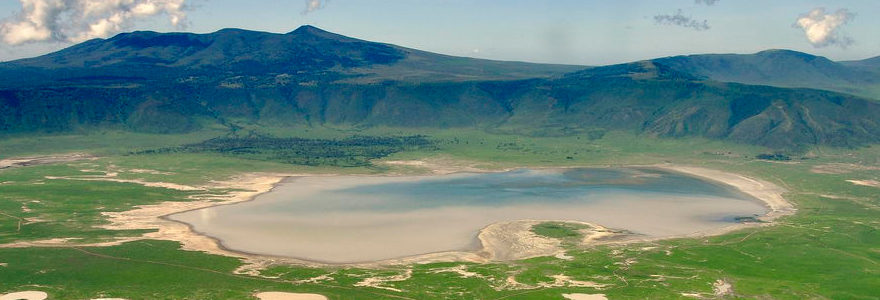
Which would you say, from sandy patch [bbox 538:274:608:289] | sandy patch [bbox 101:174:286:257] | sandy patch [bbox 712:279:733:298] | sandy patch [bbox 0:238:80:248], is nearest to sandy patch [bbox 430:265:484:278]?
sandy patch [bbox 538:274:608:289]

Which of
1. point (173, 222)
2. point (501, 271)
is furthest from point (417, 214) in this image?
point (173, 222)

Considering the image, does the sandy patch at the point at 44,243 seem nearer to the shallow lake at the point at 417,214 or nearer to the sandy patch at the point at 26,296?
the shallow lake at the point at 417,214

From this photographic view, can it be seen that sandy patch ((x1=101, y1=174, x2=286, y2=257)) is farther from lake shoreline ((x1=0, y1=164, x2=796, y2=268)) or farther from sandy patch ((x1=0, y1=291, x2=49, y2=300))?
sandy patch ((x1=0, y1=291, x2=49, y2=300))

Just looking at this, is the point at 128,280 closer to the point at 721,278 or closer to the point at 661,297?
the point at 661,297

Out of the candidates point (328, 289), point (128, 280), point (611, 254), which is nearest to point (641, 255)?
point (611, 254)

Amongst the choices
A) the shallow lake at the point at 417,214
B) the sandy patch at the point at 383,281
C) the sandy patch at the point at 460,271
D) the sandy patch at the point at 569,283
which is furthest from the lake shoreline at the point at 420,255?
the sandy patch at the point at 569,283

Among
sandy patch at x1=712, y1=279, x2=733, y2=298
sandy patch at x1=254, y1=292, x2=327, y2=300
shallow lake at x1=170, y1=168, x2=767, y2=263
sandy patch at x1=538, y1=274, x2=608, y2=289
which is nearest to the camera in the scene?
sandy patch at x1=254, y1=292, x2=327, y2=300

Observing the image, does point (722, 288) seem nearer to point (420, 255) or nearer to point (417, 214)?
point (420, 255)

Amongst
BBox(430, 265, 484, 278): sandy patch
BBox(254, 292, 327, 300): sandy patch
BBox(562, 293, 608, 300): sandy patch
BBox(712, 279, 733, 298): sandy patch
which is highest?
BBox(430, 265, 484, 278): sandy patch
